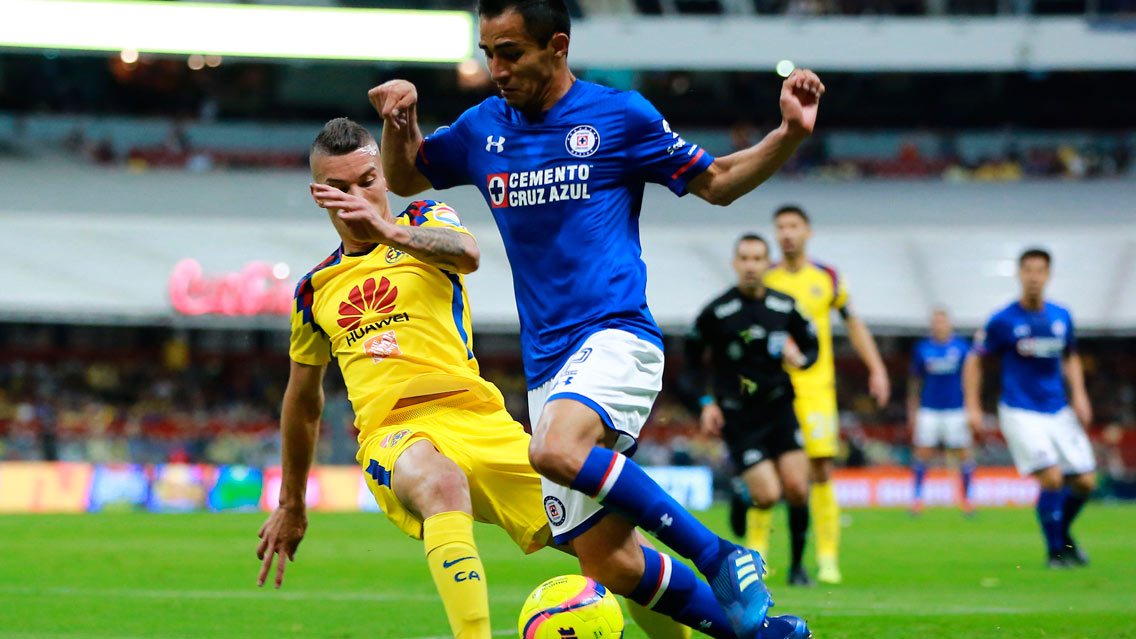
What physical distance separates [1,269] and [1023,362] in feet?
81.1

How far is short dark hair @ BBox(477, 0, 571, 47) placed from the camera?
4.25 meters

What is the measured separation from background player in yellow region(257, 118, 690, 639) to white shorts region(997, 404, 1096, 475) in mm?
6353

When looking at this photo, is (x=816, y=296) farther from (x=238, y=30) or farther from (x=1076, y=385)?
(x=238, y=30)

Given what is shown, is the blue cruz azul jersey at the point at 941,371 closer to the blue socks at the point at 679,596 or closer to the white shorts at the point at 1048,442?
the white shorts at the point at 1048,442

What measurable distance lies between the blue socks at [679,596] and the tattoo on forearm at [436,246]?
1221 millimetres

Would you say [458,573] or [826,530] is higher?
[458,573]

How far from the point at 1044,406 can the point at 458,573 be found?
7474 millimetres

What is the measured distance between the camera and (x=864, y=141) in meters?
36.0

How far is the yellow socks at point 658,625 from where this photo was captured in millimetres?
4633

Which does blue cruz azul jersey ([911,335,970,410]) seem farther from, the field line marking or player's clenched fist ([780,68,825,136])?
player's clenched fist ([780,68,825,136])

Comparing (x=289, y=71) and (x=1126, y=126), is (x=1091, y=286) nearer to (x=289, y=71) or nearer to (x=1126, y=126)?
(x=1126, y=126)

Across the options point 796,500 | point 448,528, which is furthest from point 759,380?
point 448,528

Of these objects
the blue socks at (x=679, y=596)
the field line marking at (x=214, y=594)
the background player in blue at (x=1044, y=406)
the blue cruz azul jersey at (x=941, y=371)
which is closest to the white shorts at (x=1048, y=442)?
the background player in blue at (x=1044, y=406)

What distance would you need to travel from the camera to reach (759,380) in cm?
867
